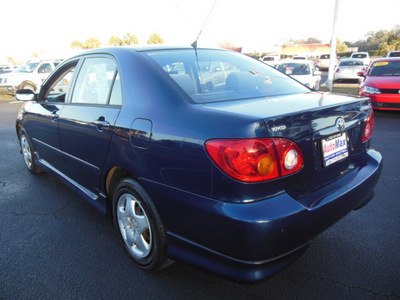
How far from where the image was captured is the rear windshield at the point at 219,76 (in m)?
2.14

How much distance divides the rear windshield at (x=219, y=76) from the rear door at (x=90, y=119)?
1.53 feet

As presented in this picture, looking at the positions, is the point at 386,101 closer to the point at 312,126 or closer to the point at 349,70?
the point at 312,126

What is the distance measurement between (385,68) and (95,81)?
881 centimetres

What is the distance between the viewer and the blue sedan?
5.13 ft

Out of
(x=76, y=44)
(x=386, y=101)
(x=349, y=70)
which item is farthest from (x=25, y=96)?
(x=76, y=44)

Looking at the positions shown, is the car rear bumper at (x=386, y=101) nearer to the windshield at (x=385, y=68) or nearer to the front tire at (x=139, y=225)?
the windshield at (x=385, y=68)

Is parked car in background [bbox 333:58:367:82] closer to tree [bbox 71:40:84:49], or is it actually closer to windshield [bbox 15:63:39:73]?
windshield [bbox 15:63:39:73]

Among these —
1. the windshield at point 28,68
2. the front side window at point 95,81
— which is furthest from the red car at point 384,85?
the windshield at point 28,68

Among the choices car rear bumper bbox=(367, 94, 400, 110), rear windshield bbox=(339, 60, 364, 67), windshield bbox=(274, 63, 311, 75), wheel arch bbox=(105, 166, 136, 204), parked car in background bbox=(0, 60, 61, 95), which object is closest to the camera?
wheel arch bbox=(105, 166, 136, 204)

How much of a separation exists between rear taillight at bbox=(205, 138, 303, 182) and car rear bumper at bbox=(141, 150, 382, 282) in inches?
5.8

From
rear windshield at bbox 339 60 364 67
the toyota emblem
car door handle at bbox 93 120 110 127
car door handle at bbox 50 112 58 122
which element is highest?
Result: the toyota emblem

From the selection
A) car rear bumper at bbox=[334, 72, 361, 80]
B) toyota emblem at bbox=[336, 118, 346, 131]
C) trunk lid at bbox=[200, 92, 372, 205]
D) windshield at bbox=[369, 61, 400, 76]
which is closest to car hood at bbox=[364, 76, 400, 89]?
windshield at bbox=[369, 61, 400, 76]

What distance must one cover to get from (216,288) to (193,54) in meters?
Result: 1.88

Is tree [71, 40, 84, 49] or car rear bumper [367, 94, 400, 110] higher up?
tree [71, 40, 84, 49]
